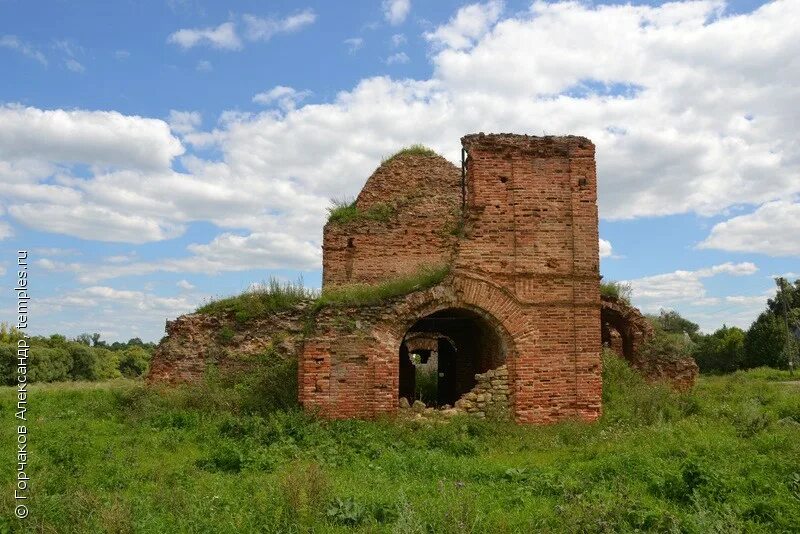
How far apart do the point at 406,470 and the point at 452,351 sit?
28.8 feet

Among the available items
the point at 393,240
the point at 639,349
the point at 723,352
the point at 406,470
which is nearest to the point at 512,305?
the point at 406,470

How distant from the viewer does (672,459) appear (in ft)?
23.6

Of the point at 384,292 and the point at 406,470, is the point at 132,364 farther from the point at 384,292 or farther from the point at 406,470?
the point at 406,470

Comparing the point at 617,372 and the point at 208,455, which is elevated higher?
the point at 617,372

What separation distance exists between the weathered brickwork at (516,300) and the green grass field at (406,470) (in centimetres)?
63

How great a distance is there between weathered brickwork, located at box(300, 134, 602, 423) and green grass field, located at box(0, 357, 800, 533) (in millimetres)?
631

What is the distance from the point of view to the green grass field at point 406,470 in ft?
17.1

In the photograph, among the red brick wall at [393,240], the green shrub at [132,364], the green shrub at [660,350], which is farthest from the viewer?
the green shrub at [132,364]

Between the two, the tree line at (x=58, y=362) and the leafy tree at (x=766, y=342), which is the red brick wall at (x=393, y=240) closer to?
the tree line at (x=58, y=362)

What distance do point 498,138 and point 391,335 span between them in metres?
3.84

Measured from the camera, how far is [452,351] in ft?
52.2

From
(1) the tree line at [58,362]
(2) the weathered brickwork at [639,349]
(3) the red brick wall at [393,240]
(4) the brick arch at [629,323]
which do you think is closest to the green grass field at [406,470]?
(2) the weathered brickwork at [639,349]

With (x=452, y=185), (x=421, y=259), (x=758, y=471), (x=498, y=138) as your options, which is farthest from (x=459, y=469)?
(x=452, y=185)

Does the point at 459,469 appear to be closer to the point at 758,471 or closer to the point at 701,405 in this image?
the point at 758,471
